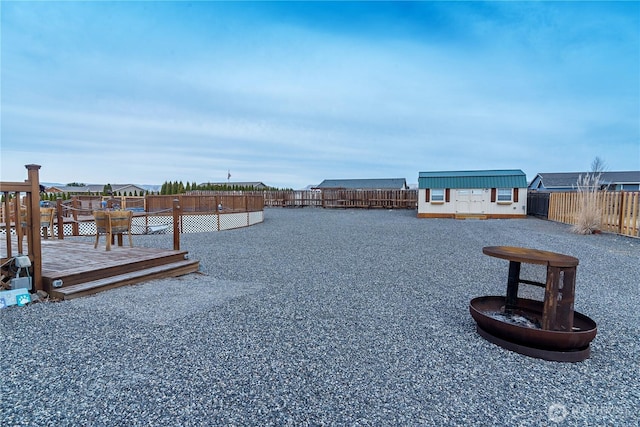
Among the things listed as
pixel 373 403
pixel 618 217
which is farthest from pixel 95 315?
pixel 618 217

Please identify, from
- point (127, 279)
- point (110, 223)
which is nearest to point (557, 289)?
point (127, 279)

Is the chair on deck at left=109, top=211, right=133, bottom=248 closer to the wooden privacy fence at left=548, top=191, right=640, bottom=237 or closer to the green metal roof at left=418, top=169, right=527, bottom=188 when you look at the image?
the wooden privacy fence at left=548, top=191, right=640, bottom=237

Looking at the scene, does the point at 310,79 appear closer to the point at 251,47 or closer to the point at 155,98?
the point at 251,47

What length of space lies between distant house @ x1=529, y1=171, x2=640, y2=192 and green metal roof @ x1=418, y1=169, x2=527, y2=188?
→ 1736cm

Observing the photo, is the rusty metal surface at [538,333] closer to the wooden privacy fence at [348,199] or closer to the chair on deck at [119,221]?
the chair on deck at [119,221]

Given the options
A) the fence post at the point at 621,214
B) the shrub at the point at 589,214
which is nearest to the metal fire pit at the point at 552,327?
the shrub at the point at 589,214

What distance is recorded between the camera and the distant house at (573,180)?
3394 centimetres

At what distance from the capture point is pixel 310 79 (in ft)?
54.5

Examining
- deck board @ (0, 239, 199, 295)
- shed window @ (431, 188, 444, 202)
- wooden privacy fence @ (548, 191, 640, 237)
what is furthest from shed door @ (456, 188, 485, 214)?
deck board @ (0, 239, 199, 295)

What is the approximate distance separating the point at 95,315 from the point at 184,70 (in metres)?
12.8

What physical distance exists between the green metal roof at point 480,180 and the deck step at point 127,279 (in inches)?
643
